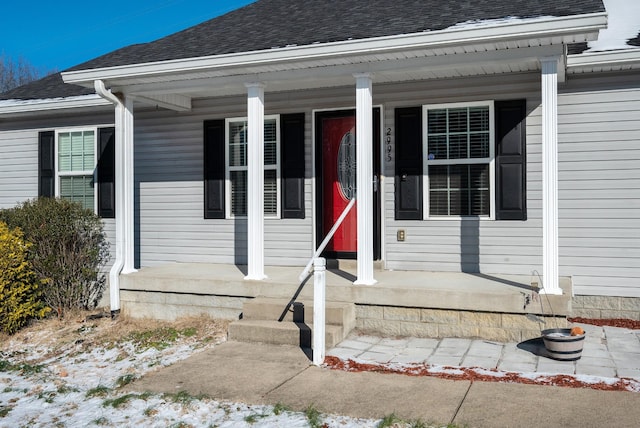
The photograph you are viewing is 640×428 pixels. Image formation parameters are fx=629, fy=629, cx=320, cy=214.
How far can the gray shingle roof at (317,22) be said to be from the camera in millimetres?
6238

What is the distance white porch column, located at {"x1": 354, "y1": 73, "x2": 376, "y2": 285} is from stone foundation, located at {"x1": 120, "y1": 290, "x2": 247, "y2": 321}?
4.75 feet

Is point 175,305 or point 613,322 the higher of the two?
point 175,305

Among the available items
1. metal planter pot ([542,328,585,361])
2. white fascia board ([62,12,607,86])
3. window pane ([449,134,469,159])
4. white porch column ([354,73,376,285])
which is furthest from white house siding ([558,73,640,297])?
white porch column ([354,73,376,285])

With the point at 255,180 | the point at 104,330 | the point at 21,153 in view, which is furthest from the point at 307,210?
the point at 21,153

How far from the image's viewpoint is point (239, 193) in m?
8.74

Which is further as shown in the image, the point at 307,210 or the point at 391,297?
the point at 307,210

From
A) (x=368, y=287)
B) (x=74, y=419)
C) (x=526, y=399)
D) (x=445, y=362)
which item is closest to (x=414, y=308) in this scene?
(x=368, y=287)

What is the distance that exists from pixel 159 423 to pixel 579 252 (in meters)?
5.06

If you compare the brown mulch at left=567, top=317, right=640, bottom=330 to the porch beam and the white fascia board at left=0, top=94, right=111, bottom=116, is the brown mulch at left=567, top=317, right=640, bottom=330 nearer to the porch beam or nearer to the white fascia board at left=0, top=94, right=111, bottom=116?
the porch beam

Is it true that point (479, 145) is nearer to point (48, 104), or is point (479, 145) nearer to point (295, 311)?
point (295, 311)

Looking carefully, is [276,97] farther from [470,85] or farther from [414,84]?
[470,85]

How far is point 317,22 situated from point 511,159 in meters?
2.81

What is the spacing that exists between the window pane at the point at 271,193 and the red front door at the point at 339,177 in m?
0.70

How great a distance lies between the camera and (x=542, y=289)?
599 cm
